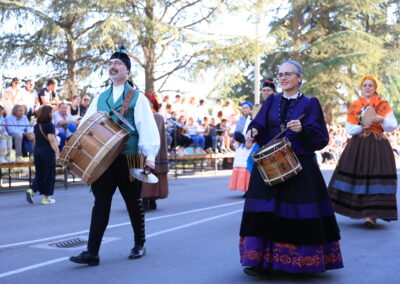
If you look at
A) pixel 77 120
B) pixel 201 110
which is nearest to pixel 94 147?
pixel 77 120

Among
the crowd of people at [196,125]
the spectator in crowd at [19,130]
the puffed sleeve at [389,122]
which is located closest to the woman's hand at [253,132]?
the puffed sleeve at [389,122]

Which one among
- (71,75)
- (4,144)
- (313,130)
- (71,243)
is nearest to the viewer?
(313,130)

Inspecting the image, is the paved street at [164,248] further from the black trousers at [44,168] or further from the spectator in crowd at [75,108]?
the spectator in crowd at [75,108]

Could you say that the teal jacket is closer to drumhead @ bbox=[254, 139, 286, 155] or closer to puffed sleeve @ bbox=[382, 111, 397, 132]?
drumhead @ bbox=[254, 139, 286, 155]

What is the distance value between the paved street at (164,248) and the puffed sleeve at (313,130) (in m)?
1.17

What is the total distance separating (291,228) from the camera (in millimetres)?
4898

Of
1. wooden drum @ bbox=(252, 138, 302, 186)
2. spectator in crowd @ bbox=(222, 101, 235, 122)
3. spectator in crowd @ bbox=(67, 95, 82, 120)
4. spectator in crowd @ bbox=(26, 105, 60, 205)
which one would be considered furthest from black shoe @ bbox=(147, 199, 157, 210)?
spectator in crowd @ bbox=(222, 101, 235, 122)

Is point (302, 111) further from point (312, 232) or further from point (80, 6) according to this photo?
point (80, 6)

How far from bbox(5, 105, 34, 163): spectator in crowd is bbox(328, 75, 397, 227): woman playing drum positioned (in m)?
8.08

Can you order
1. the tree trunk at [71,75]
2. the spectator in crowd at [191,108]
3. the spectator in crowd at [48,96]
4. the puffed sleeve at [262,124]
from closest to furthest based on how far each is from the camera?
the puffed sleeve at [262,124], the spectator in crowd at [48,96], the spectator in crowd at [191,108], the tree trunk at [71,75]

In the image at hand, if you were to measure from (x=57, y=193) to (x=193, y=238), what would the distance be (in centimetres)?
715

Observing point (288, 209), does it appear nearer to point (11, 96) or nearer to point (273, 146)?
point (273, 146)

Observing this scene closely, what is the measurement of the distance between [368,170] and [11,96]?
31.7 feet

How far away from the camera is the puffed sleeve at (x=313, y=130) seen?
5.12 metres
